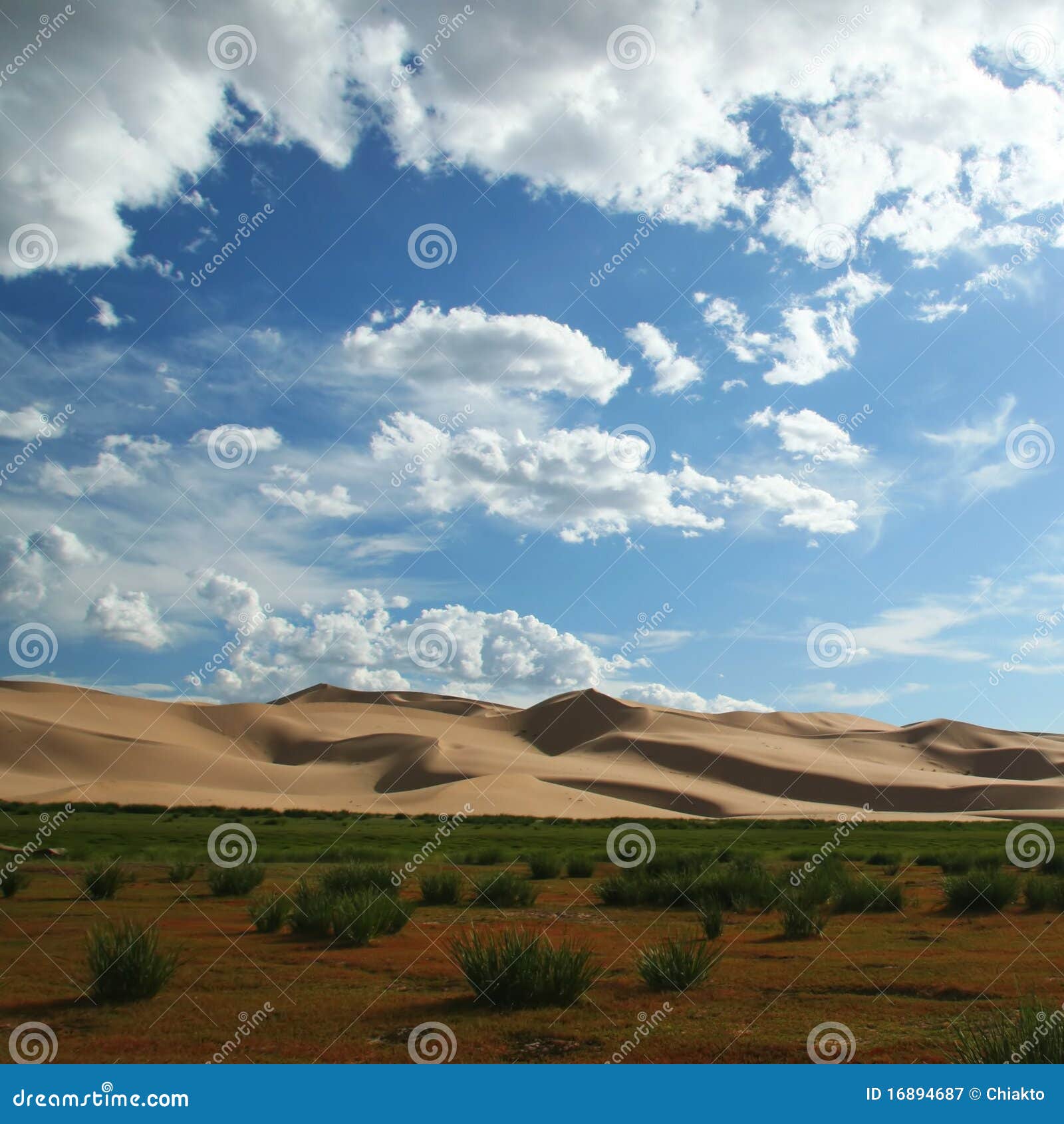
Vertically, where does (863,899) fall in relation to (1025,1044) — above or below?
below

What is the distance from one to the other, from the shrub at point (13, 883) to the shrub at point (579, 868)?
14.4m

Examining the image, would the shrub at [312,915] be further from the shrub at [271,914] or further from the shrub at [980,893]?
the shrub at [980,893]

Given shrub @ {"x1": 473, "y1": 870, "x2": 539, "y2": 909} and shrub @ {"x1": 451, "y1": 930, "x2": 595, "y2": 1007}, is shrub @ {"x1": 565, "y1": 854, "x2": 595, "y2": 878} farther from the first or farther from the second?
shrub @ {"x1": 451, "y1": 930, "x2": 595, "y2": 1007}

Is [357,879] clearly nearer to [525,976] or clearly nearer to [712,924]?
[712,924]

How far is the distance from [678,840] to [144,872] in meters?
27.7

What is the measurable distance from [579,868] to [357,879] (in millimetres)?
10717

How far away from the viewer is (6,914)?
645 inches

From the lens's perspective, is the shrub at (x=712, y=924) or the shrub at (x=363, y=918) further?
the shrub at (x=712, y=924)

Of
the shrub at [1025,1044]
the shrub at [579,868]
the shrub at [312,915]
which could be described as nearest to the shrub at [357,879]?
the shrub at [312,915]

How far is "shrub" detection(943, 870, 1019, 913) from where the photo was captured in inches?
715

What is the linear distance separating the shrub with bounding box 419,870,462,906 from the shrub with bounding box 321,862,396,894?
3.30ft

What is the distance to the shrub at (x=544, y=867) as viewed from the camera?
25922 mm

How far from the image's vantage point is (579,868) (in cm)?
2691

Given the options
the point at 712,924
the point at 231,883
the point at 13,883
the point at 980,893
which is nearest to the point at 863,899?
the point at 980,893
